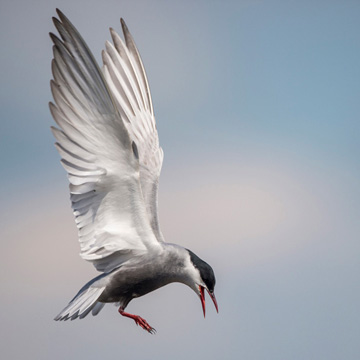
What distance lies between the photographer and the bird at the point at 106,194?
7840 mm

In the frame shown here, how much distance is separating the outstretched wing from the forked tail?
979mm

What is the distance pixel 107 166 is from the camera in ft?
26.5

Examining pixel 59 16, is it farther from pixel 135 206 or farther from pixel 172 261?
pixel 172 261

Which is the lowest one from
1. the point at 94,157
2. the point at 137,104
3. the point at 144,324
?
the point at 144,324

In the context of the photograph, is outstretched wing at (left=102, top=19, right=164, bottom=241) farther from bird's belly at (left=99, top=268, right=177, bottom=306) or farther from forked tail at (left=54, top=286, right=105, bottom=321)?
forked tail at (left=54, top=286, right=105, bottom=321)

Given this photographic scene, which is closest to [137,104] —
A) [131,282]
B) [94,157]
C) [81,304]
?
[94,157]

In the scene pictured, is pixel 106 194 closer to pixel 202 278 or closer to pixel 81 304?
pixel 81 304

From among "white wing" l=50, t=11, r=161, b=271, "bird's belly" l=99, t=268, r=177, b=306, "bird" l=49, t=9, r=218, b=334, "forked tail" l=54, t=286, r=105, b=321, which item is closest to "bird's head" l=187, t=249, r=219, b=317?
"bird" l=49, t=9, r=218, b=334

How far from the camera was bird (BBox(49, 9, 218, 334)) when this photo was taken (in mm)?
7840

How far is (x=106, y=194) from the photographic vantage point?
26.9 ft

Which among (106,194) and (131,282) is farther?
(131,282)

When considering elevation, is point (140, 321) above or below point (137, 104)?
below

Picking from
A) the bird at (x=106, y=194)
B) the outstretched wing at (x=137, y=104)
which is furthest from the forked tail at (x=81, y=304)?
the outstretched wing at (x=137, y=104)

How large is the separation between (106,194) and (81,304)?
4.07ft
